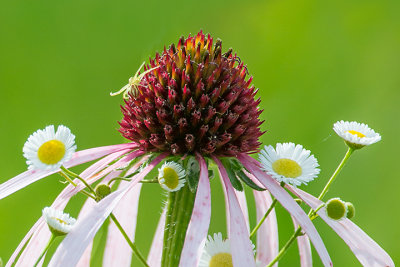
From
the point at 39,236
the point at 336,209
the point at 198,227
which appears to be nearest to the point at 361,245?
Answer: the point at 336,209

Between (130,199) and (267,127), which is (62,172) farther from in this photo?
(267,127)

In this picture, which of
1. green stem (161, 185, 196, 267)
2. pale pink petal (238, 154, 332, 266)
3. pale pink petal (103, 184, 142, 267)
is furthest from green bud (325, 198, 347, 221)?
pale pink petal (103, 184, 142, 267)

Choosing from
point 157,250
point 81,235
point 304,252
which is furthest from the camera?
point 157,250

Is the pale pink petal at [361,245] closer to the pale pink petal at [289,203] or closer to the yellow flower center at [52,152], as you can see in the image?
the pale pink petal at [289,203]

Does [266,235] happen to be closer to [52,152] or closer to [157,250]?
[157,250]

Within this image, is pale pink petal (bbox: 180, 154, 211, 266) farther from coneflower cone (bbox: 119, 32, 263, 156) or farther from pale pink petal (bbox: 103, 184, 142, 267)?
pale pink petal (bbox: 103, 184, 142, 267)
